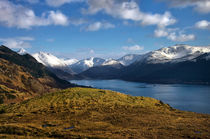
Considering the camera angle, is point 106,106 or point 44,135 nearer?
point 44,135

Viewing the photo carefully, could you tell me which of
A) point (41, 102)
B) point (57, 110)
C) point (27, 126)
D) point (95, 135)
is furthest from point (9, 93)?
point (95, 135)

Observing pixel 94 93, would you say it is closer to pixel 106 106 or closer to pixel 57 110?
pixel 106 106

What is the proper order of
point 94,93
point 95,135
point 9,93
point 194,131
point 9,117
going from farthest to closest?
point 9,93, point 94,93, point 9,117, point 194,131, point 95,135

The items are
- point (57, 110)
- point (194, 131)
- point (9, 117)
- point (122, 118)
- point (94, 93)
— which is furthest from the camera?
point (94, 93)

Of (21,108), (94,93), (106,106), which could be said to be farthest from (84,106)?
(21,108)

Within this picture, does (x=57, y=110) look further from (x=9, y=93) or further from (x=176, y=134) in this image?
(x=9, y=93)

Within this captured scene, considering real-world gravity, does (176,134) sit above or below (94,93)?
below
